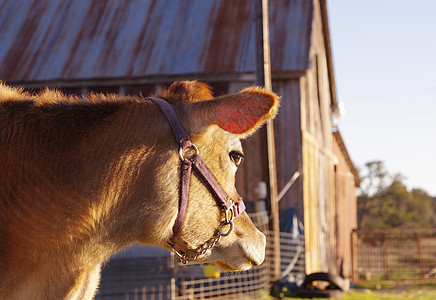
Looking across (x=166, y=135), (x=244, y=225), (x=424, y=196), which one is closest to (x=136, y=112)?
(x=166, y=135)

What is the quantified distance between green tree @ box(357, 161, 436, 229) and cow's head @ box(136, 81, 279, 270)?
32341 mm

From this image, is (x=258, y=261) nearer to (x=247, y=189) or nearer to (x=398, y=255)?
(x=247, y=189)

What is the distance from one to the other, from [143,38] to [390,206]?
24.5m

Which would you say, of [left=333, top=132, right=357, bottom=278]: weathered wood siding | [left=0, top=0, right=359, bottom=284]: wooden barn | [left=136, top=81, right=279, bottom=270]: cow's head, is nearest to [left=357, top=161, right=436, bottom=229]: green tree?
[left=333, top=132, right=357, bottom=278]: weathered wood siding

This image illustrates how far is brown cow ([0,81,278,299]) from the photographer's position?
6.86ft

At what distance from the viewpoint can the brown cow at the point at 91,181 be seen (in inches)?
82.3

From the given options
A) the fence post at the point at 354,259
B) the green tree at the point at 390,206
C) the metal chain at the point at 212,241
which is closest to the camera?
the metal chain at the point at 212,241

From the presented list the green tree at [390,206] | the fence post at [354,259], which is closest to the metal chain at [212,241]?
the fence post at [354,259]

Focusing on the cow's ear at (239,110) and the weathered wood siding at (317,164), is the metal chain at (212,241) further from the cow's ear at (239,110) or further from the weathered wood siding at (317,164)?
the weathered wood siding at (317,164)

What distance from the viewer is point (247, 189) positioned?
12.6 metres

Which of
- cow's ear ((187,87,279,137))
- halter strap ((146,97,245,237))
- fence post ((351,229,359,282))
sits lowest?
halter strap ((146,97,245,237))

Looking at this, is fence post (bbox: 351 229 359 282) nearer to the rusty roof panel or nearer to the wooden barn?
the wooden barn

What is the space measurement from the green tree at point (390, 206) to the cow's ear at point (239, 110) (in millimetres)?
32679

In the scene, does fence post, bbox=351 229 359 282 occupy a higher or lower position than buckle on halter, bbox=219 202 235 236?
higher
